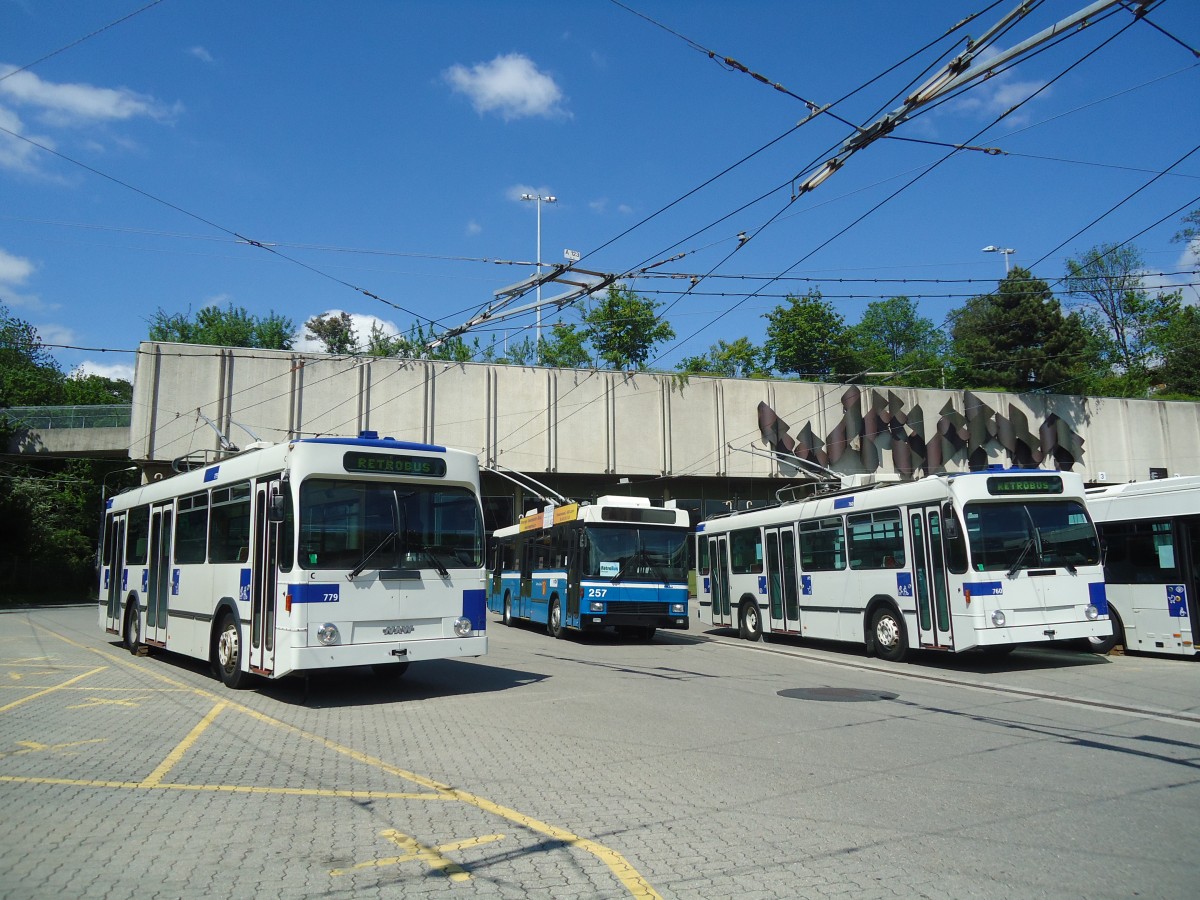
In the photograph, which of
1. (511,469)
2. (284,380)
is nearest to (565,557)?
(511,469)

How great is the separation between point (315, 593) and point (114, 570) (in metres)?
10.3

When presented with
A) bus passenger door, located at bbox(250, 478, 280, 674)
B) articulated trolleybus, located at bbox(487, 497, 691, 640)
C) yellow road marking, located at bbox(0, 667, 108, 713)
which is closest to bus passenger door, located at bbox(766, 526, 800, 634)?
articulated trolleybus, located at bbox(487, 497, 691, 640)

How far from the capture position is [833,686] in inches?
491

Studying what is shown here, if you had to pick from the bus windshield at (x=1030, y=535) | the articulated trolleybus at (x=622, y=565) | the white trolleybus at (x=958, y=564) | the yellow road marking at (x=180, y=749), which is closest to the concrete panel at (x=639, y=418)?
the articulated trolleybus at (x=622, y=565)

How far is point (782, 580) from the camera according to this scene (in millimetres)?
19531

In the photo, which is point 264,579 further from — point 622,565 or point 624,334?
point 624,334

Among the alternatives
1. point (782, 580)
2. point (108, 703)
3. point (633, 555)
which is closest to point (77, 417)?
point (633, 555)

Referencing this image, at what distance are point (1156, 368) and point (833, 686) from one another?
63.5 m

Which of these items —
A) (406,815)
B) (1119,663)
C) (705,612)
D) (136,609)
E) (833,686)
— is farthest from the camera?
(705,612)

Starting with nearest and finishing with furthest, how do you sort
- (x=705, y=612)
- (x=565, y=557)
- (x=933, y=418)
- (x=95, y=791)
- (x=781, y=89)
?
(x=95, y=791)
(x=781, y=89)
(x=565, y=557)
(x=705, y=612)
(x=933, y=418)

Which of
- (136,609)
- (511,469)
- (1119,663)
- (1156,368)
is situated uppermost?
(1156,368)

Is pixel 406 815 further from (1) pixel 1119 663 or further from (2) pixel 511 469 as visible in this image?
(2) pixel 511 469

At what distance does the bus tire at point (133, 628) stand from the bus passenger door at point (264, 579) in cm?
666

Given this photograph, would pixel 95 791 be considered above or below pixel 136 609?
below
